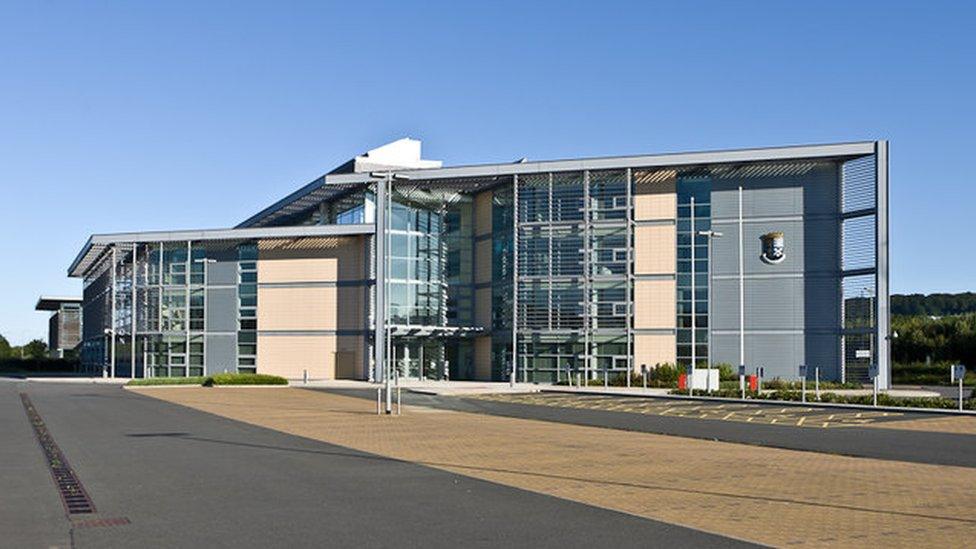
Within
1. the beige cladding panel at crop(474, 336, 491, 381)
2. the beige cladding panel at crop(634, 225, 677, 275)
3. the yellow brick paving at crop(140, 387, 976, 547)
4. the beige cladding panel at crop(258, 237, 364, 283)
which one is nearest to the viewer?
the yellow brick paving at crop(140, 387, 976, 547)

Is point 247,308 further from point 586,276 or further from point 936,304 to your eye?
point 936,304

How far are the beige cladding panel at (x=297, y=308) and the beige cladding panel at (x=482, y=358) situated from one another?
895 cm

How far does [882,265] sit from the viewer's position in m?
51.1

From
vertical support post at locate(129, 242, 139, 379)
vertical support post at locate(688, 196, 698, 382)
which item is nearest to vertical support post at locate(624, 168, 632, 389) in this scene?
vertical support post at locate(688, 196, 698, 382)

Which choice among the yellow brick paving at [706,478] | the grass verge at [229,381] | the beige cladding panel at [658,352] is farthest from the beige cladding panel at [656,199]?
the yellow brick paving at [706,478]

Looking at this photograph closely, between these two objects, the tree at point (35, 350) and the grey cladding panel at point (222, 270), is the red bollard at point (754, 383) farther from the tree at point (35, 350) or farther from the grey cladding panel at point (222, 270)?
the tree at point (35, 350)

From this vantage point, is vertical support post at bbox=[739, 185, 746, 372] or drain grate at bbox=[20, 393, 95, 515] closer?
drain grate at bbox=[20, 393, 95, 515]

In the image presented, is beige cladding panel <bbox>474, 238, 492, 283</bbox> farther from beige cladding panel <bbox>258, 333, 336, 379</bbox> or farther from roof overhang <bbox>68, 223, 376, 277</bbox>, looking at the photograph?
beige cladding panel <bbox>258, 333, 336, 379</bbox>

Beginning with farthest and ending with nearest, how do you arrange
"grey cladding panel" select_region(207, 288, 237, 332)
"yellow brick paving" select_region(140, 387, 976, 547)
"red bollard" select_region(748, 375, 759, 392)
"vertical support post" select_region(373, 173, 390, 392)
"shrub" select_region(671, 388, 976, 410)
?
"grey cladding panel" select_region(207, 288, 237, 332) → "vertical support post" select_region(373, 173, 390, 392) → "red bollard" select_region(748, 375, 759, 392) → "shrub" select_region(671, 388, 976, 410) → "yellow brick paving" select_region(140, 387, 976, 547)

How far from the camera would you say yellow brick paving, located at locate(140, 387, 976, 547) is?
11375mm

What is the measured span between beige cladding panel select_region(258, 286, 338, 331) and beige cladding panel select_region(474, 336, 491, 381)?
895 centimetres

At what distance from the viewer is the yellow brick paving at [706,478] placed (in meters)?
11.4

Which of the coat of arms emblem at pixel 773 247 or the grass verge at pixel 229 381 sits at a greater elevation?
the coat of arms emblem at pixel 773 247

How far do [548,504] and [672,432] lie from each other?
41.7ft
